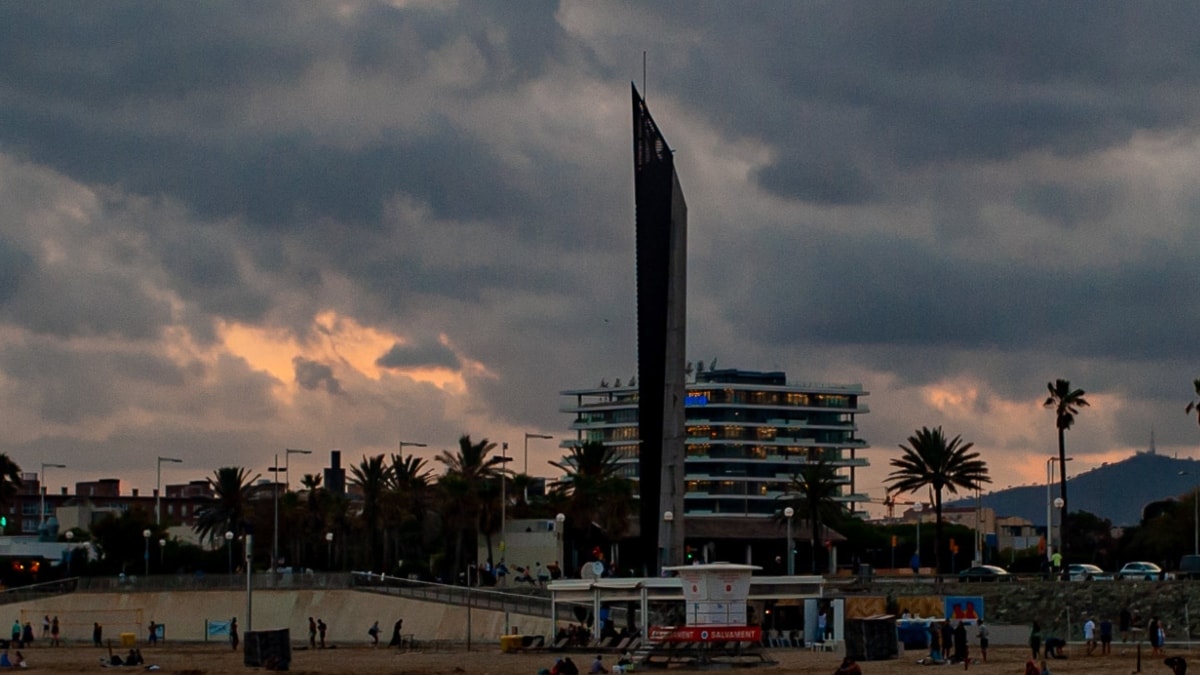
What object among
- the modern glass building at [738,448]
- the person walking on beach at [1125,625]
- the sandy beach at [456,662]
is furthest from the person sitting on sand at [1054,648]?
the modern glass building at [738,448]

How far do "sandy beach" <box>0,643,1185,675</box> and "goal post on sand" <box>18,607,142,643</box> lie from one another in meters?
13.3

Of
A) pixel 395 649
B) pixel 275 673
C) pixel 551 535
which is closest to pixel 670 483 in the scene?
pixel 395 649

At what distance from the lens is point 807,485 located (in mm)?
101188

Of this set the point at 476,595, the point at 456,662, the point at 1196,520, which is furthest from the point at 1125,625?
the point at 1196,520

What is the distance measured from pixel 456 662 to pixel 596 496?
54977mm

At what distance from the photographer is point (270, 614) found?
279 feet

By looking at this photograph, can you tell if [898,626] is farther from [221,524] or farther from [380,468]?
[221,524]

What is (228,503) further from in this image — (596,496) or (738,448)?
(738,448)

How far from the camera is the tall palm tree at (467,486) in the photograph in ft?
365

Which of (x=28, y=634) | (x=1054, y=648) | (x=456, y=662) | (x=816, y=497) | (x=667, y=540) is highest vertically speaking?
(x=816, y=497)

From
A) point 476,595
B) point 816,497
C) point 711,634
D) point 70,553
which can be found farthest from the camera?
point 70,553

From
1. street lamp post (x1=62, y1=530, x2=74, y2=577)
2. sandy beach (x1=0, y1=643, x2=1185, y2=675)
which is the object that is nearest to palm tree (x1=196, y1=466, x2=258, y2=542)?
street lamp post (x1=62, y1=530, x2=74, y2=577)

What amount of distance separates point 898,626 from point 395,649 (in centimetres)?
2134

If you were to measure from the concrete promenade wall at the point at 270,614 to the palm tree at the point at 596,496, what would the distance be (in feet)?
104
